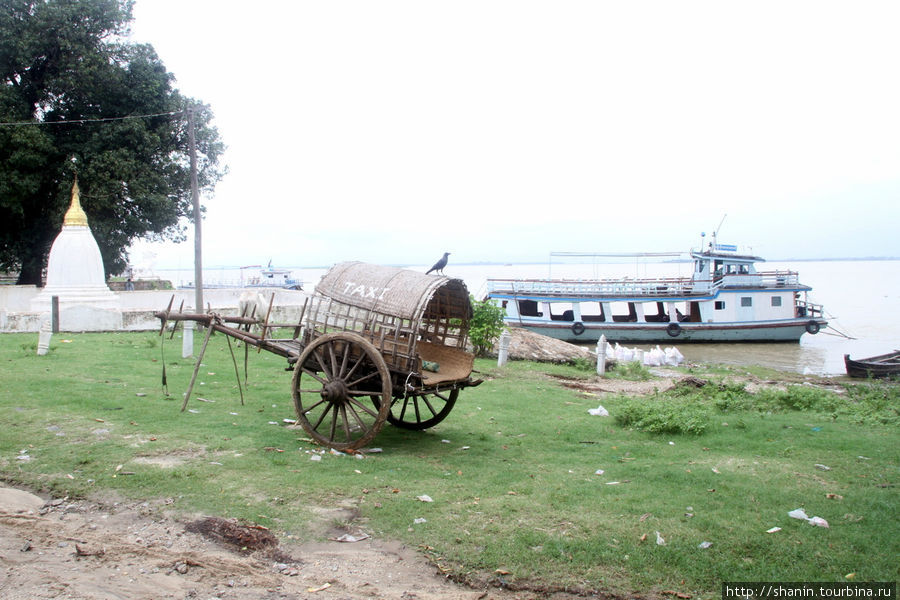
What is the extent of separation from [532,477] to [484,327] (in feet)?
35.7

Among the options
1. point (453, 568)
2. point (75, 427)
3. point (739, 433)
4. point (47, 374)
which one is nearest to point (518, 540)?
point (453, 568)

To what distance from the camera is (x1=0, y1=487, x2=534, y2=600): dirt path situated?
13.5 ft

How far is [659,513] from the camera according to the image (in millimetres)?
5477

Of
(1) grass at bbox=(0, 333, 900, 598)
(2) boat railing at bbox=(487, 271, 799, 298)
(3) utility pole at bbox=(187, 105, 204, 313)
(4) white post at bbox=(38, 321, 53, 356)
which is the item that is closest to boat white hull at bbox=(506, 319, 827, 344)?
(2) boat railing at bbox=(487, 271, 799, 298)

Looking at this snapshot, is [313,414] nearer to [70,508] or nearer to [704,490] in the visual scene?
[70,508]

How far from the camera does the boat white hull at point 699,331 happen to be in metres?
32.0

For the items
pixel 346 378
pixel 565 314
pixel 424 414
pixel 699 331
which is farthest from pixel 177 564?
pixel 699 331

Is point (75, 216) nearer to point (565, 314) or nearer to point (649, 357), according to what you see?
point (649, 357)

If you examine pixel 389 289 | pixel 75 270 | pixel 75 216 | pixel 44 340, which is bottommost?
pixel 44 340

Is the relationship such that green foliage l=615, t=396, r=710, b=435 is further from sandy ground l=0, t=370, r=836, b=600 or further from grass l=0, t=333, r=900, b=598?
sandy ground l=0, t=370, r=836, b=600

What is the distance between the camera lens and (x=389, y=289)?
746 cm

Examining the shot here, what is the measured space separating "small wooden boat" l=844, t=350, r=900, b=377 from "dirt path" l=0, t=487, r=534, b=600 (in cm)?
1867

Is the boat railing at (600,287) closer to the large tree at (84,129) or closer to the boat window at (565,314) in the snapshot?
the boat window at (565,314)

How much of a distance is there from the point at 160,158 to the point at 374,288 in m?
24.4
